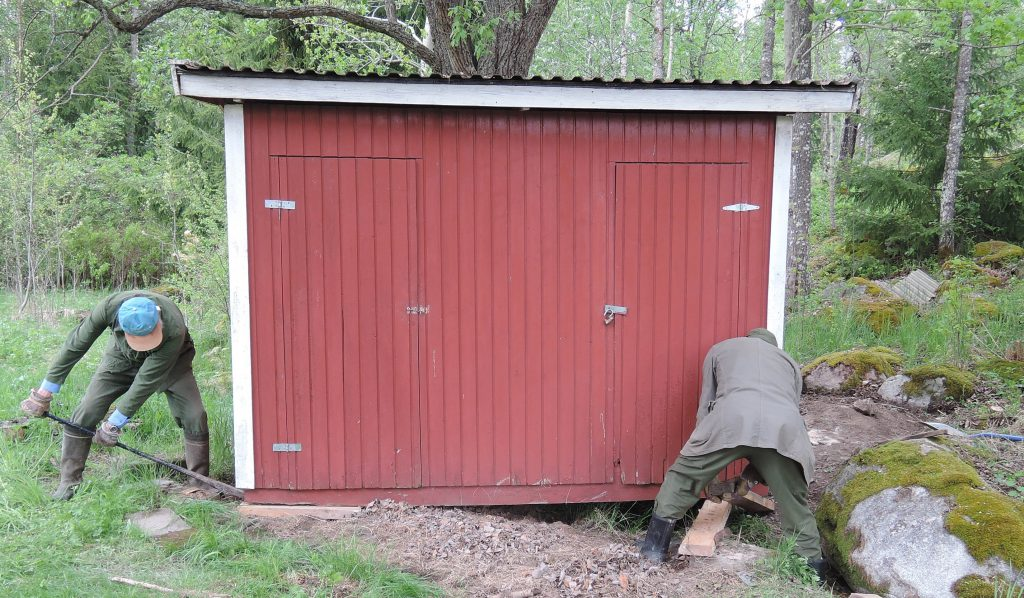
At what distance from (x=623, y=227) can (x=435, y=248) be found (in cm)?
129

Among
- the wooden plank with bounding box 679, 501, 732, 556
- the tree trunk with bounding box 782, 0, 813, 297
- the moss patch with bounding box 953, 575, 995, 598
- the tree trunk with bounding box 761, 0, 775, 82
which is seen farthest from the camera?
the tree trunk with bounding box 761, 0, 775, 82

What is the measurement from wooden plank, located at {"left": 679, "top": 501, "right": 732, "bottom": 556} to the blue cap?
3670 mm

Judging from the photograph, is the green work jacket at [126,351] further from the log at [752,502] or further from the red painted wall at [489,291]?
the log at [752,502]

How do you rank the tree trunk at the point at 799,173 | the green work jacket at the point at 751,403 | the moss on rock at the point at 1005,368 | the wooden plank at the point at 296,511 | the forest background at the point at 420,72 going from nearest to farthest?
the green work jacket at the point at 751,403 < the wooden plank at the point at 296,511 < the moss on rock at the point at 1005,368 < the forest background at the point at 420,72 < the tree trunk at the point at 799,173

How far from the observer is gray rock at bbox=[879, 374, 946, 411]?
674 centimetres

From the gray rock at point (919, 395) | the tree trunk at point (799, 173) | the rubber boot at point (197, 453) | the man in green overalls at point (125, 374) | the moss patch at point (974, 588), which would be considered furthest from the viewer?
the tree trunk at point (799, 173)

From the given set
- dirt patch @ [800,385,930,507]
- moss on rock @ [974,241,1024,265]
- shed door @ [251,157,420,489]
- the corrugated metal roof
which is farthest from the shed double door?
moss on rock @ [974,241,1024,265]

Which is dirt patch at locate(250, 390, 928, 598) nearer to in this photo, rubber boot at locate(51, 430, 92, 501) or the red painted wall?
the red painted wall

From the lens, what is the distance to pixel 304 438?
189 inches

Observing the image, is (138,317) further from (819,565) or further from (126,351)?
(819,565)

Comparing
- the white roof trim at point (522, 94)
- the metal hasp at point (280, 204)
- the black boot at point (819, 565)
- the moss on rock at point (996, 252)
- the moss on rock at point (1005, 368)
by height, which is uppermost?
the white roof trim at point (522, 94)

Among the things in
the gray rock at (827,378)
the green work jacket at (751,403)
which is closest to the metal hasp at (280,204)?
the green work jacket at (751,403)

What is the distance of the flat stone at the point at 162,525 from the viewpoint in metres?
4.24

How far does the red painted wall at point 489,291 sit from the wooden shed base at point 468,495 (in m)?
0.02
